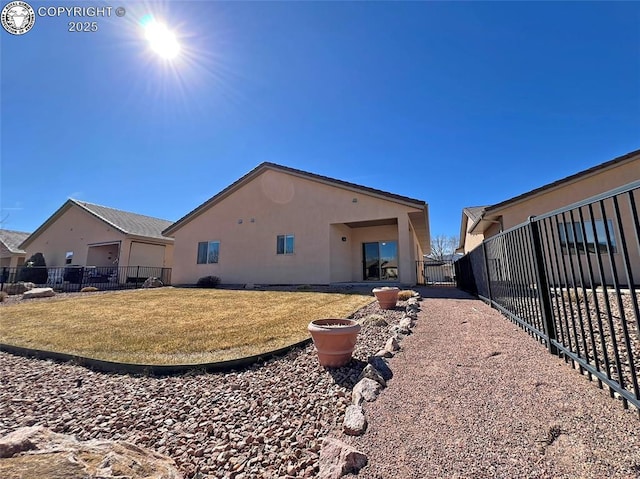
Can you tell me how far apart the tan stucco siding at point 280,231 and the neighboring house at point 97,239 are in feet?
16.7

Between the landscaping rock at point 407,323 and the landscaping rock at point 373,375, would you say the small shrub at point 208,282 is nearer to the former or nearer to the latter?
the landscaping rock at point 407,323

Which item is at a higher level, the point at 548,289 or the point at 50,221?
the point at 50,221

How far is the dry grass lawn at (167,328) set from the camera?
4527mm

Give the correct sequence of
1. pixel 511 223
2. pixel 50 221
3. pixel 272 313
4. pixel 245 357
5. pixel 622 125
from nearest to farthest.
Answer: pixel 245 357 < pixel 272 313 < pixel 622 125 < pixel 511 223 < pixel 50 221

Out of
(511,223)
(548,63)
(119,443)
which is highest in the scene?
(548,63)

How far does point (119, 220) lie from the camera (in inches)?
850

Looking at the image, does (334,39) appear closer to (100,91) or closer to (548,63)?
(548,63)

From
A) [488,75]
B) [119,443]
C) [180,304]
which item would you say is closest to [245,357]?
[119,443]

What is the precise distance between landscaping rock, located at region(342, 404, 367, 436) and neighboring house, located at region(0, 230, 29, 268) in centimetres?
3607

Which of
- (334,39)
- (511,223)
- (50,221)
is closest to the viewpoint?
(334,39)

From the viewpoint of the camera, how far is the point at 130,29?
7.36m

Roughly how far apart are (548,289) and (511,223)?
992 cm

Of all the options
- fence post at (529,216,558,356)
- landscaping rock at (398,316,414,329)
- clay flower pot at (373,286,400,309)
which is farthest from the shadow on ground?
fence post at (529,216,558,356)

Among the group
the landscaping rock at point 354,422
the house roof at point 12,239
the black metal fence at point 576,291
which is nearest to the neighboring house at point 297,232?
the black metal fence at point 576,291
